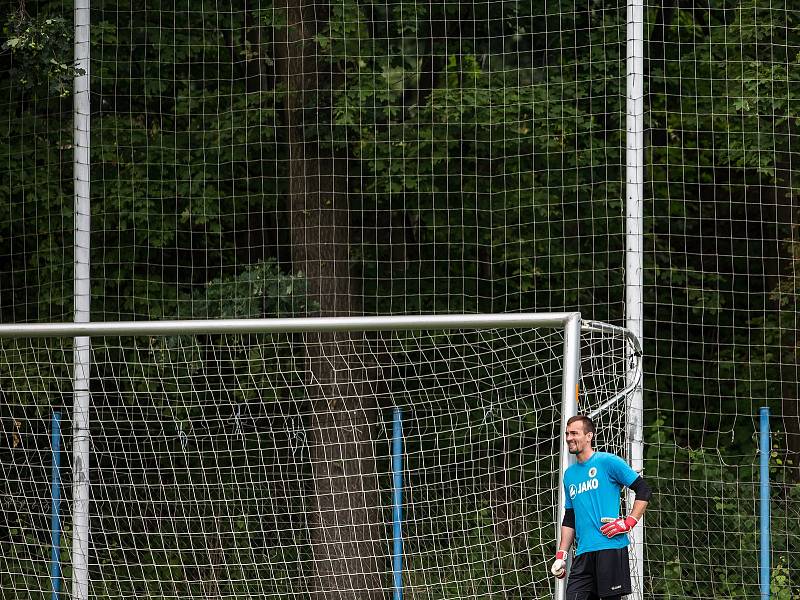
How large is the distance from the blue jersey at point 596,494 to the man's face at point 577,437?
13cm

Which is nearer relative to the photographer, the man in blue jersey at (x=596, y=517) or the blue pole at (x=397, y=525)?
the man in blue jersey at (x=596, y=517)

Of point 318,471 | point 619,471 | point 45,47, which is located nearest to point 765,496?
point 619,471

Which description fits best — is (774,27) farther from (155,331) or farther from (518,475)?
(155,331)

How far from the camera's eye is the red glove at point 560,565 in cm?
562

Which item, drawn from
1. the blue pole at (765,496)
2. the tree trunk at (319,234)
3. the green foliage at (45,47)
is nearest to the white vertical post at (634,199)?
the blue pole at (765,496)

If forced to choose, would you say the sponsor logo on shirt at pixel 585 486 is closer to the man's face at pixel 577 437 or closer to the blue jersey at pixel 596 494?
the blue jersey at pixel 596 494

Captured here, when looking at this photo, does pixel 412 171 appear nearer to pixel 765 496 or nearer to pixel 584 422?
pixel 765 496

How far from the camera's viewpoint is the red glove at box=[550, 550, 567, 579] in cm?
562

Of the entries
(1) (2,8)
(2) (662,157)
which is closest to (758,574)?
(2) (662,157)

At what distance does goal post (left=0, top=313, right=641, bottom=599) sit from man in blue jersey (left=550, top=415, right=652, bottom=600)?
151 millimetres

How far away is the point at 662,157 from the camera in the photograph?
11.5m

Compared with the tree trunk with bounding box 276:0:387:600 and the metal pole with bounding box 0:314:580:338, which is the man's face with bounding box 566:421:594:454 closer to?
the metal pole with bounding box 0:314:580:338

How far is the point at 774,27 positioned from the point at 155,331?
20.0 ft

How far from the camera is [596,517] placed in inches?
226
